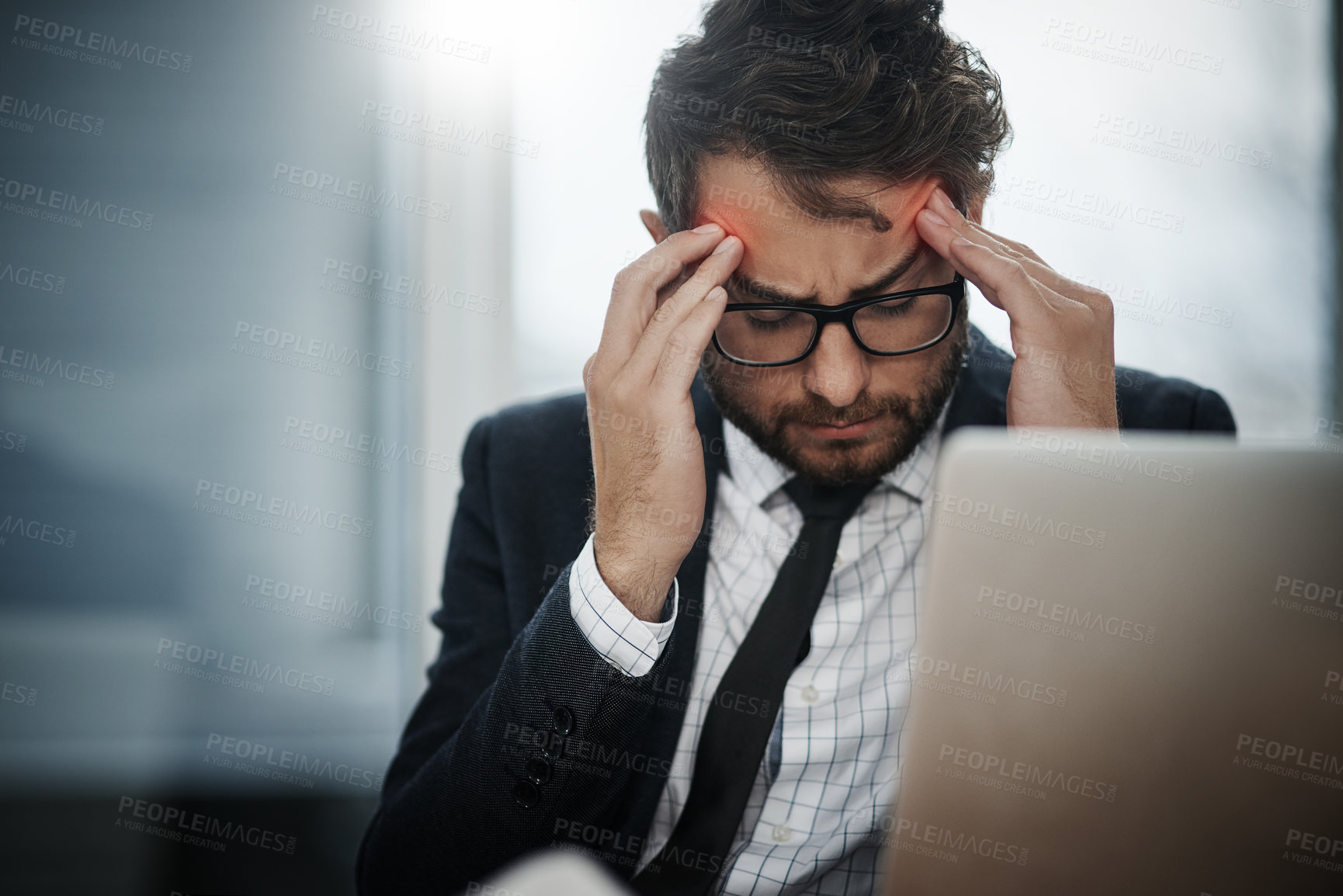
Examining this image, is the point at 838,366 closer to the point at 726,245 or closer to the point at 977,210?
the point at 726,245

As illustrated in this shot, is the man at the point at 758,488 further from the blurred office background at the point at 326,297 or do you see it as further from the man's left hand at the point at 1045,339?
the blurred office background at the point at 326,297

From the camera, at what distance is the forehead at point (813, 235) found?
1.09 metres

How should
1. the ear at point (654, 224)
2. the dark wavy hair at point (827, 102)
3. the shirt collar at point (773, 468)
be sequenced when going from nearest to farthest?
the dark wavy hair at point (827, 102) → the shirt collar at point (773, 468) → the ear at point (654, 224)

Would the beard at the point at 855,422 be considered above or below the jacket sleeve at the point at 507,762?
above

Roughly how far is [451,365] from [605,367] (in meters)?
1.00

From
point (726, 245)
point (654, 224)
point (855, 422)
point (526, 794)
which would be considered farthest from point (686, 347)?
point (526, 794)

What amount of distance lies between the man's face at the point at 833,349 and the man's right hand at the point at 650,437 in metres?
0.08

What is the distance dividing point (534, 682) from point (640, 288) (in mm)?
520

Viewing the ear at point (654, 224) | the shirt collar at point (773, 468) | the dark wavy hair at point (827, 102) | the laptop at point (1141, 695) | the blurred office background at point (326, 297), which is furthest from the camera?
the blurred office background at point (326, 297)

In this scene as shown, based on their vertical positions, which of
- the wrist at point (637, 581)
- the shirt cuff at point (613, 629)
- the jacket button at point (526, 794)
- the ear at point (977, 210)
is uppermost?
the ear at point (977, 210)

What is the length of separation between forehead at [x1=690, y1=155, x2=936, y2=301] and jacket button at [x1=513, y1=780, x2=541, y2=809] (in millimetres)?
714

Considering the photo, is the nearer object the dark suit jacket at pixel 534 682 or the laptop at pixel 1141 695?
the laptop at pixel 1141 695

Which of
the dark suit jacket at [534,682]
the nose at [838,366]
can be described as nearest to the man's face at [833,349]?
the nose at [838,366]

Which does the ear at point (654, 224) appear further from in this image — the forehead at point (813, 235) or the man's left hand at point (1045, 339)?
the man's left hand at point (1045, 339)
